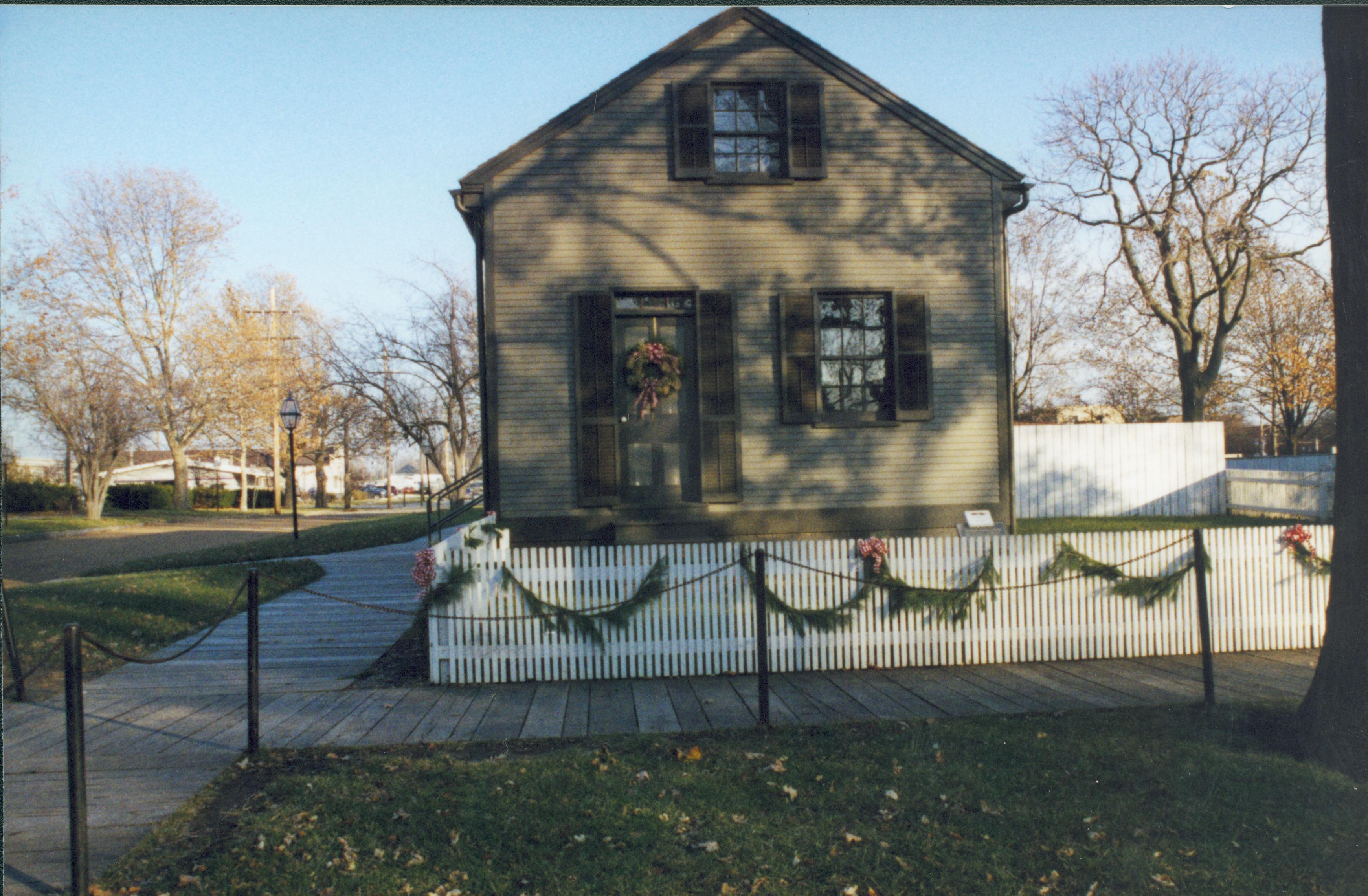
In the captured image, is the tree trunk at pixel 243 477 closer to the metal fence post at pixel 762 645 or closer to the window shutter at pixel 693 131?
the window shutter at pixel 693 131

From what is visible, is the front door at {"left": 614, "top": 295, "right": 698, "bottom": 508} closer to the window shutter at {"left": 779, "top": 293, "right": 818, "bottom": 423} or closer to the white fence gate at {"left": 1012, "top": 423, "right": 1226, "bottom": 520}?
the window shutter at {"left": 779, "top": 293, "right": 818, "bottom": 423}

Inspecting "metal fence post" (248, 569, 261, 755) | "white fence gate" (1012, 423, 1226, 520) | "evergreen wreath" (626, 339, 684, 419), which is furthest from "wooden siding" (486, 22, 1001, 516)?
"white fence gate" (1012, 423, 1226, 520)

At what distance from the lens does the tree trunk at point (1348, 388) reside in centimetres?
480

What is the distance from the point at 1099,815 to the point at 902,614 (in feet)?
10.6

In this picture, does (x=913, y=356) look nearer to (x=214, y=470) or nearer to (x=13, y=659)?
(x=13, y=659)

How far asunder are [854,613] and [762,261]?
556 centimetres

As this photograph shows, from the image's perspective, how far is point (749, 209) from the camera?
37.7ft

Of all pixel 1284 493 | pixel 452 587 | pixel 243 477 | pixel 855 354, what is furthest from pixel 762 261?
pixel 243 477

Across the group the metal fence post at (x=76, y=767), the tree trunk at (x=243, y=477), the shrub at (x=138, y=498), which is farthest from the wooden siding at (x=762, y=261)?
the tree trunk at (x=243, y=477)

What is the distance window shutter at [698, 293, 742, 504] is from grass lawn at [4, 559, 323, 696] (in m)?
5.56

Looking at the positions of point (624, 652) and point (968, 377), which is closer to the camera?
point (624, 652)

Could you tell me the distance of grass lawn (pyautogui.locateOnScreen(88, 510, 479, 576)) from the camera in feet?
53.9

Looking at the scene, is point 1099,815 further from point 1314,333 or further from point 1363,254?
point 1314,333

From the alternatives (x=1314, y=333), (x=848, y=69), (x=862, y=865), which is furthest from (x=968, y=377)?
(x=1314, y=333)
